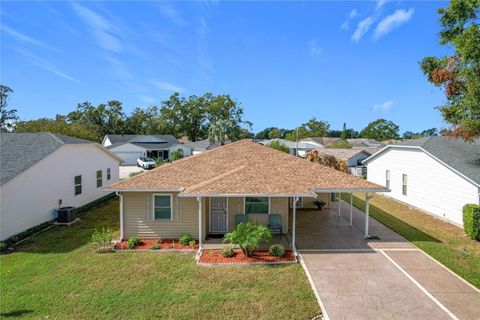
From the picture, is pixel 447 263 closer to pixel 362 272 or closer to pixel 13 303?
pixel 362 272

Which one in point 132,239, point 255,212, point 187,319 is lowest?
point 187,319

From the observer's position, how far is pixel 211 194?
425 inches

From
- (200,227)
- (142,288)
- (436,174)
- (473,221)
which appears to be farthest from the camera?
(436,174)

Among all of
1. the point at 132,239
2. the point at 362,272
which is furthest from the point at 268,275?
the point at 132,239

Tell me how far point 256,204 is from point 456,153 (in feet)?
43.1

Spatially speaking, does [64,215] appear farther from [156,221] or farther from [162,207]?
[162,207]

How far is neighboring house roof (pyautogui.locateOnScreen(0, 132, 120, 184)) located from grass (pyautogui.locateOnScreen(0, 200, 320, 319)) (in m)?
3.82

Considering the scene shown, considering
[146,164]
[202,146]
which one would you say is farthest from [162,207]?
[202,146]

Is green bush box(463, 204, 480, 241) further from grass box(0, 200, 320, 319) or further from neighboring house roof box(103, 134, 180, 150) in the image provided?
neighboring house roof box(103, 134, 180, 150)

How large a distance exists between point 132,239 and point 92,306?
4.30 m

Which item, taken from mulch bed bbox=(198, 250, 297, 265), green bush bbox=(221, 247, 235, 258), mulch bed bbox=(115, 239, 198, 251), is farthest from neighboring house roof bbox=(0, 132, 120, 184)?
green bush bbox=(221, 247, 235, 258)

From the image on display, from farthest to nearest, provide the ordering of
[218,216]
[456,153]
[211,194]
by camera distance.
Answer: [456,153], [218,216], [211,194]

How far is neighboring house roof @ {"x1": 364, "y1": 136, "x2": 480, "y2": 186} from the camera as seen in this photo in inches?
582

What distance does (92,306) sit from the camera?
7.34 m
